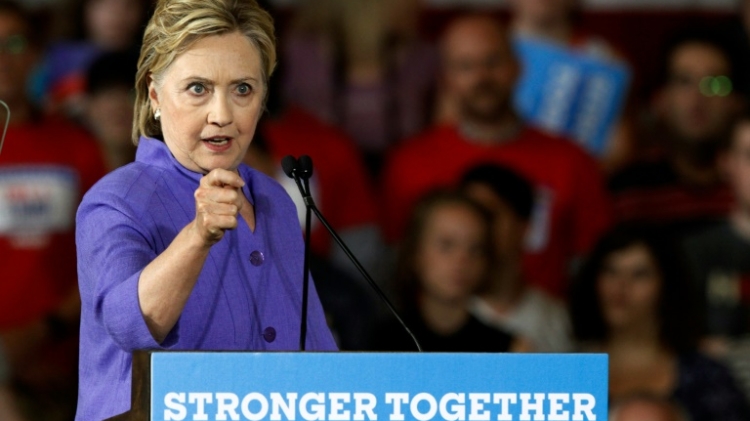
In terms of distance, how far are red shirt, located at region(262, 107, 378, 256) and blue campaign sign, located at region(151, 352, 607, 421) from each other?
9.89 ft

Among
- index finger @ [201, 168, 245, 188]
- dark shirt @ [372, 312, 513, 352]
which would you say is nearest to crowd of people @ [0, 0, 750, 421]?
dark shirt @ [372, 312, 513, 352]

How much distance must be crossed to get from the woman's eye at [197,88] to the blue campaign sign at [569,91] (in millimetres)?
3658

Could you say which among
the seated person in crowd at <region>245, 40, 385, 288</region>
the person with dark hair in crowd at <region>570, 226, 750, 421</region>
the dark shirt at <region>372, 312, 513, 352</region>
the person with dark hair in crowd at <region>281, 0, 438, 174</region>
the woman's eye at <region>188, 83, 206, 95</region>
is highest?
the person with dark hair in crowd at <region>281, 0, 438, 174</region>

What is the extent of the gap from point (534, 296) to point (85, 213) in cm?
309

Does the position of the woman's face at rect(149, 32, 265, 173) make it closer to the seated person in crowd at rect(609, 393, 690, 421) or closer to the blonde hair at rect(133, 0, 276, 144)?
the blonde hair at rect(133, 0, 276, 144)

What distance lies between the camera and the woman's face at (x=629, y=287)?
5.05 meters

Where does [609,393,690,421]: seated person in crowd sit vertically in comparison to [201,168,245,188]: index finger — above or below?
above

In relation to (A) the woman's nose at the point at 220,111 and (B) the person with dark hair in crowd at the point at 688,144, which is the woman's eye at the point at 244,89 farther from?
(B) the person with dark hair in crowd at the point at 688,144

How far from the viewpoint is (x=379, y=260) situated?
Result: 17.6 ft

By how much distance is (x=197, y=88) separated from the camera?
2262 mm

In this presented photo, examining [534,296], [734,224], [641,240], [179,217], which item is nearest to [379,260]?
[534,296]

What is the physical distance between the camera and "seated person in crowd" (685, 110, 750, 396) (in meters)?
5.17

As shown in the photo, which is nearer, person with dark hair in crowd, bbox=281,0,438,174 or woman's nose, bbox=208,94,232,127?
woman's nose, bbox=208,94,232,127

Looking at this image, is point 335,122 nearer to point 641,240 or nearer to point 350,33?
point 350,33
